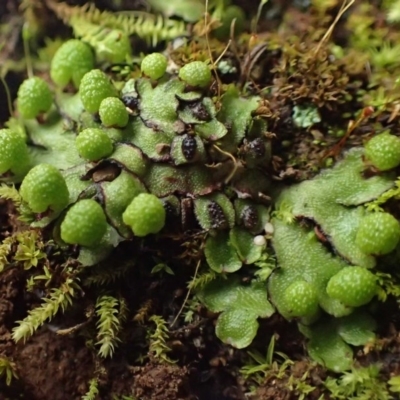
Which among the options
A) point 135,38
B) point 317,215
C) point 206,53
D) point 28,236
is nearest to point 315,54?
point 206,53

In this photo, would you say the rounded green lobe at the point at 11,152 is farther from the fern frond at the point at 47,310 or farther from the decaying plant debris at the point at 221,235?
the fern frond at the point at 47,310

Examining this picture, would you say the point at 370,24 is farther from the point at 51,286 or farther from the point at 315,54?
the point at 51,286

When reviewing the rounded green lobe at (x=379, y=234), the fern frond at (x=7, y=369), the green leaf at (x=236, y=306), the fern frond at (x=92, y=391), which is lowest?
the fern frond at (x=92, y=391)

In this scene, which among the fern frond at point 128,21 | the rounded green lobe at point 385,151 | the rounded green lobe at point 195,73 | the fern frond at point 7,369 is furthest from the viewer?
the fern frond at point 128,21

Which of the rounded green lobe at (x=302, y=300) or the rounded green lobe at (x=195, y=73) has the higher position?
the rounded green lobe at (x=195, y=73)

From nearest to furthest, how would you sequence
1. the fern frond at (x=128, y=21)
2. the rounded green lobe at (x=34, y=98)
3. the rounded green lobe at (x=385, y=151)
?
the rounded green lobe at (x=385, y=151) < the rounded green lobe at (x=34, y=98) < the fern frond at (x=128, y=21)

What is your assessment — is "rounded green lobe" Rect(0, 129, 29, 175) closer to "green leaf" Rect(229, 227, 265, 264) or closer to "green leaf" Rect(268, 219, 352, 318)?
"green leaf" Rect(229, 227, 265, 264)

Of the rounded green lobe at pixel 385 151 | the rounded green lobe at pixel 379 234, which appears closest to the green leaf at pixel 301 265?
the rounded green lobe at pixel 379 234
